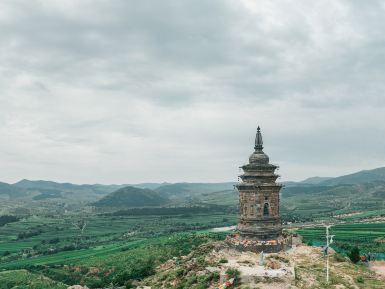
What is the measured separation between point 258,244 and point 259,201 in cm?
458

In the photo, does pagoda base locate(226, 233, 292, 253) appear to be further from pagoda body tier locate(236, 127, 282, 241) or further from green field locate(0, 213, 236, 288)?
green field locate(0, 213, 236, 288)

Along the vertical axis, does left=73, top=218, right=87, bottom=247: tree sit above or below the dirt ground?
below

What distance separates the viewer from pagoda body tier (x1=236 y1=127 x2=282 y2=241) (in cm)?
4828

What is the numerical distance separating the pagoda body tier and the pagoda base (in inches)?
23.5

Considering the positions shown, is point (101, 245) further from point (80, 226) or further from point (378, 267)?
point (378, 267)

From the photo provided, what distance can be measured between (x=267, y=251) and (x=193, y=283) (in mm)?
10055

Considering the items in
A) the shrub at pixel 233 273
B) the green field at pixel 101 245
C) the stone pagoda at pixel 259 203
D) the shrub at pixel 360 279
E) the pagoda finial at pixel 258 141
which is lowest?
the green field at pixel 101 245

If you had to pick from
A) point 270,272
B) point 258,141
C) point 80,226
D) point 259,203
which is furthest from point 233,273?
point 80,226

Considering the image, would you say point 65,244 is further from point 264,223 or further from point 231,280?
point 231,280

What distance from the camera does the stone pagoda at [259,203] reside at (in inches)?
1895

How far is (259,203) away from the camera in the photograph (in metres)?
48.7

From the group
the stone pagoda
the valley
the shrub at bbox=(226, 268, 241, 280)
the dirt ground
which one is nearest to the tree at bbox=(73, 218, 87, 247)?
the valley

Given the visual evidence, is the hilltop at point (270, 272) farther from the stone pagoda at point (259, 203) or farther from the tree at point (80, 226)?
the tree at point (80, 226)

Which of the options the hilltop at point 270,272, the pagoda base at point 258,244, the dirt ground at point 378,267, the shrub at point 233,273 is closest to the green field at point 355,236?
the dirt ground at point 378,267
